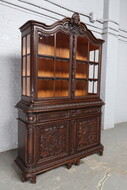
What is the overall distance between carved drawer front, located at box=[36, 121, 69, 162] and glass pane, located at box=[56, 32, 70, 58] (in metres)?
1.16

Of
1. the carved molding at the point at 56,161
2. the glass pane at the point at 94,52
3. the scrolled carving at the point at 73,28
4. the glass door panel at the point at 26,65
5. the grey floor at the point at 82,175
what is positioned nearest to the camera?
the grey floor at the point at 82,175

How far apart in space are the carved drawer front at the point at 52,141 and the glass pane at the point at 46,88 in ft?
1.66

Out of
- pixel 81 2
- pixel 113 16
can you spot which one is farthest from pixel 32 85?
pixel 113 16

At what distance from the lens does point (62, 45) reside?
2.50 m

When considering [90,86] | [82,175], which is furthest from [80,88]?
[82,175]

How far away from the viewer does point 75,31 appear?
2.44m

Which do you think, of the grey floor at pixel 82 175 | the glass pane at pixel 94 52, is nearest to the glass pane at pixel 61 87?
the glass pane at pixel 94 52

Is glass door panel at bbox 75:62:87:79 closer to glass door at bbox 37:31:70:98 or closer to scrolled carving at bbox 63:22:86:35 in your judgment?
glass door at bbox 37:31:70:98

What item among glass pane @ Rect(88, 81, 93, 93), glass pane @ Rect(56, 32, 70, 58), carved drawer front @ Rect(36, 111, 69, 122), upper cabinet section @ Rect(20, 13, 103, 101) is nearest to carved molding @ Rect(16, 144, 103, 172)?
carved drawer front @ Rect(36, 111, 69, 122)

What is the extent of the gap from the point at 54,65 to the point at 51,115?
0.80m

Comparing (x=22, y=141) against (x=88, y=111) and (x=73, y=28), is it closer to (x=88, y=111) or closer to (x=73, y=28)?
(x=88, y=111)

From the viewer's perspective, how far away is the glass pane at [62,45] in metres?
2.37

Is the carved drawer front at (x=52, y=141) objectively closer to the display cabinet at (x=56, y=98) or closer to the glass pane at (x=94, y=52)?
the display cabinet at (x=56, y=98)

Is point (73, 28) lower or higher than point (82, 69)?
higher
